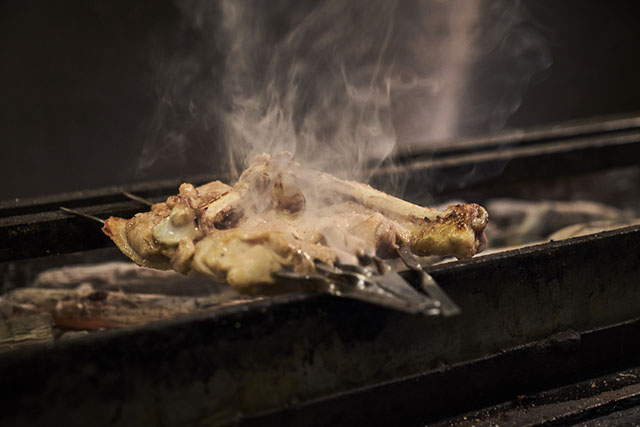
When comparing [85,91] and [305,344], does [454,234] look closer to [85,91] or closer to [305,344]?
[305,344]

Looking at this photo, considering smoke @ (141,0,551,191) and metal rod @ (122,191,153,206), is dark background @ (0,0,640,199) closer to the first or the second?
smoke @ (141,0,551,191)

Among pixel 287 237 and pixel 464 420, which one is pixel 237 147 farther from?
pixel 464 420

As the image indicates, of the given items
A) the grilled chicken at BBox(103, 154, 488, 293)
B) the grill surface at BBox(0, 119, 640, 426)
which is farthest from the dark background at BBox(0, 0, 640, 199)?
the grilled chicken at BBox(103, 154, 488, 293)

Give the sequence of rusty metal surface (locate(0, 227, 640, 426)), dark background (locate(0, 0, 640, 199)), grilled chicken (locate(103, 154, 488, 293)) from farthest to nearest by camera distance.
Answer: dark background (locate(0, 0, 640, 199)) < grilled chicken (locate(103, 154, 488, 293)) < rusty metal surface (locate(0, 227, 640, 426))

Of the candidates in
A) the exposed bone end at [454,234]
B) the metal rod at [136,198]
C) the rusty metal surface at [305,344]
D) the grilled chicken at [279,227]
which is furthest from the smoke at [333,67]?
the rusty metal surface at [305,344]

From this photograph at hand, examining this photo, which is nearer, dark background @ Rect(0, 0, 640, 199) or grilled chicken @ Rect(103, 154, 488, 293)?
grilled chicken @ Rect(103, 154, 488, 293)

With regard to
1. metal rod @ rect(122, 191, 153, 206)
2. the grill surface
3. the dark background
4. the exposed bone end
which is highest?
the dark background

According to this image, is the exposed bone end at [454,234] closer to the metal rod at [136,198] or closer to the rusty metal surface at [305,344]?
the rusty metal surface at [305,344]
